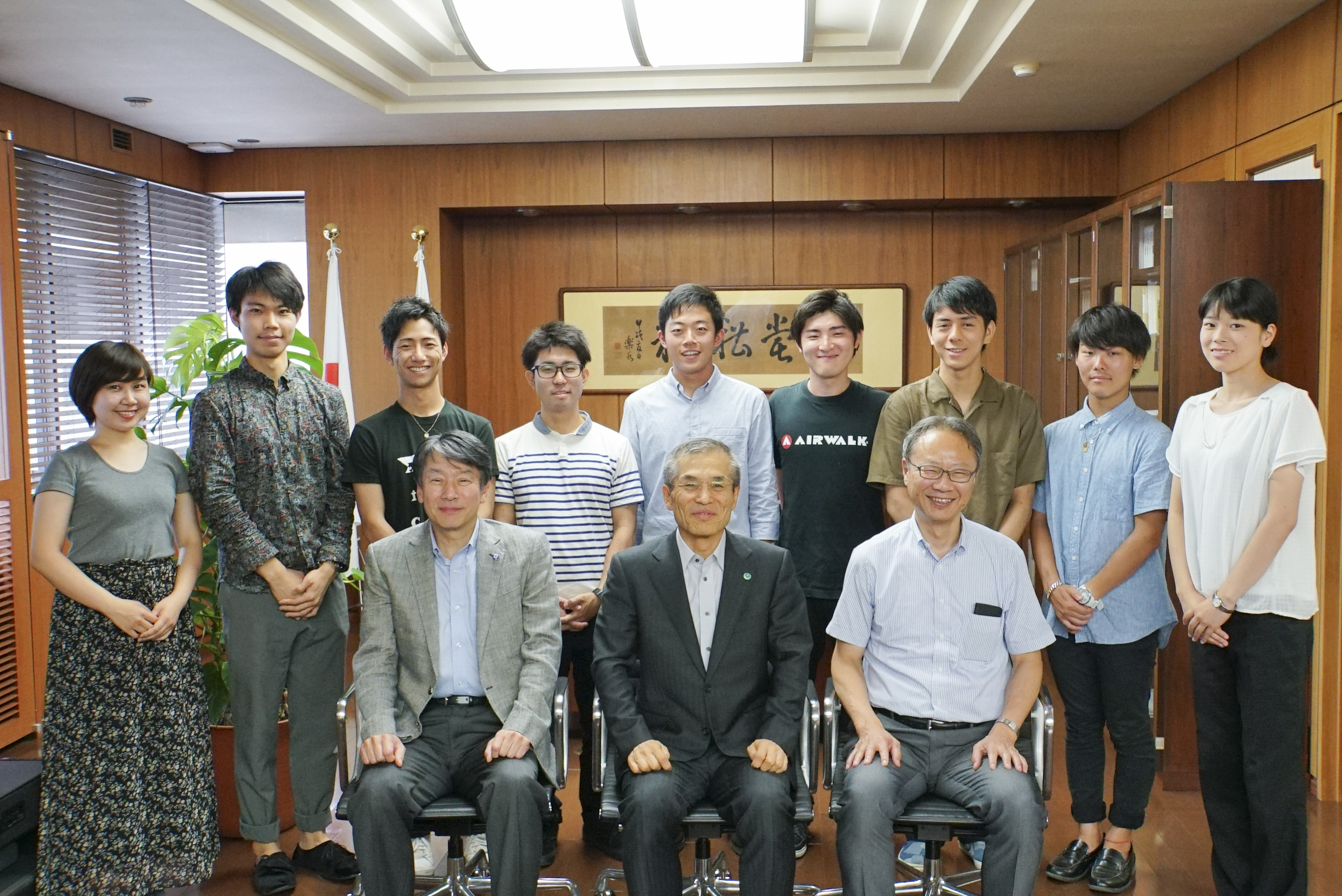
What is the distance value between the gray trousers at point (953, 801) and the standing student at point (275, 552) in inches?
57.4

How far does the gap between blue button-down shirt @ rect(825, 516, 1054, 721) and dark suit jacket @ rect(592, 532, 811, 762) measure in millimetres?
170

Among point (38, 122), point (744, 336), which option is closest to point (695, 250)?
point (744, 336)

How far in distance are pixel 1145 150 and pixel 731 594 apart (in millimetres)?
3834

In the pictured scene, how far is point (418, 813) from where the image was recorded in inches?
96.3

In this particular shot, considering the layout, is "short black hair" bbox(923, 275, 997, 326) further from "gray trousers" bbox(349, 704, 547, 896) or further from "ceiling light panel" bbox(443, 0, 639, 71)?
"gray trousers" bbox(349, 704, 547, 896)

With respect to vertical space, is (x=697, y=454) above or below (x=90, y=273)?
below

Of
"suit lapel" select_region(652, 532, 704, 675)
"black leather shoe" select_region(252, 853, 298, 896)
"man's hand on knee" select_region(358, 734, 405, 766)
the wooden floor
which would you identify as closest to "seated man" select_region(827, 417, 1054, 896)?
"suit lapel" select_region(652, 532, 704, 675)

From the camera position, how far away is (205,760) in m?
2.95

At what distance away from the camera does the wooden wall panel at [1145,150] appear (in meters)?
4.87

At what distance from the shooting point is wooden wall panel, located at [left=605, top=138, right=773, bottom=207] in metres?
5.63

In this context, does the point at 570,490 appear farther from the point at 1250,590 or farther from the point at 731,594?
the point at 1250,590

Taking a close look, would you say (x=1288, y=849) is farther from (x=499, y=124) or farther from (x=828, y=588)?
(x=499, y=124)

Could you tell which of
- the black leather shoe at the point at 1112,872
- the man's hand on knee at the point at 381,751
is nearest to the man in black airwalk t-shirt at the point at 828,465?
the black leather shoe at the point at 1112,872

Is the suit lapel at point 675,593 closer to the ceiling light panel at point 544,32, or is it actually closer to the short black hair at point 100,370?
the short black hair at point 100,370
